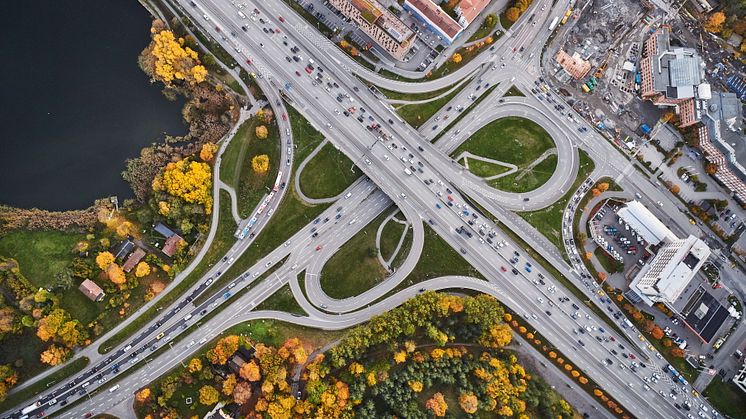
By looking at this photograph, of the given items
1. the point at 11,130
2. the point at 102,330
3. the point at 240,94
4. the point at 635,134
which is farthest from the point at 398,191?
the point at 11,130

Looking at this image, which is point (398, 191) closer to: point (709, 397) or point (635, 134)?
point (635, 134)

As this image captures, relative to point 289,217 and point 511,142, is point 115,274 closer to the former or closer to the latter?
point 289,217

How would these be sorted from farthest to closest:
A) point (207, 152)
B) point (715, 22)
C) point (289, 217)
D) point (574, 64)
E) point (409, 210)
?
point (715, 22)
point (574, 64)
point (409, 210)
point (289, 217)
point (207, 152)

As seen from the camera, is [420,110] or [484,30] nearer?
→ [420,110]

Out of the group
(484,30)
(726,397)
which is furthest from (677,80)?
→ (726,397)

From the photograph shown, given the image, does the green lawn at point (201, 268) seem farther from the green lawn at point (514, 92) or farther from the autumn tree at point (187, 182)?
the green lawn at point (514, 92)

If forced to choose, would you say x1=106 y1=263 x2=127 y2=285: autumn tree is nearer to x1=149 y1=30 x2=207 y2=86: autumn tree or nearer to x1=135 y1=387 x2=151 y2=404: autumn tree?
x1=135 y1=387 x2=151 y2=404: autumn tree
